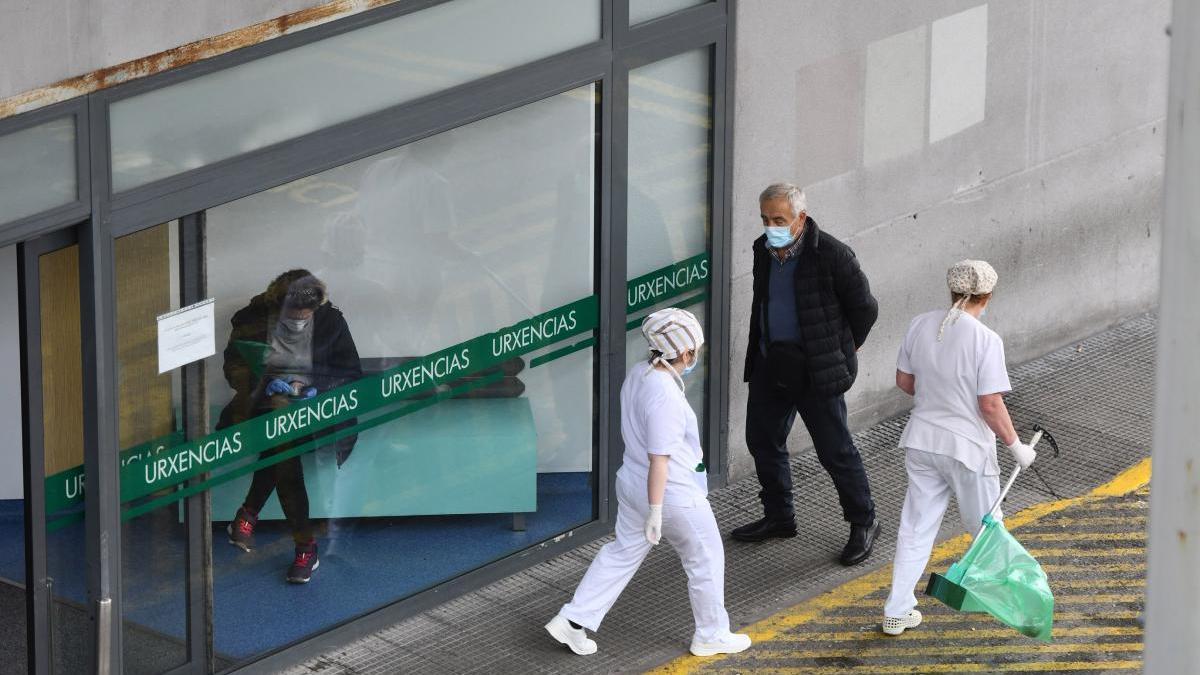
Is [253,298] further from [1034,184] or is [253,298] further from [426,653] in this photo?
[1034,184]

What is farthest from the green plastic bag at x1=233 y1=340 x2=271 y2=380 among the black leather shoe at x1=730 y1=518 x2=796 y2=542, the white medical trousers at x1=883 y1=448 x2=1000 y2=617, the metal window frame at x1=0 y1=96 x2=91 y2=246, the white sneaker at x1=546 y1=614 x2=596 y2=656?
the white medical trousers at x1=883 y1=448 x2=1000 y2=617

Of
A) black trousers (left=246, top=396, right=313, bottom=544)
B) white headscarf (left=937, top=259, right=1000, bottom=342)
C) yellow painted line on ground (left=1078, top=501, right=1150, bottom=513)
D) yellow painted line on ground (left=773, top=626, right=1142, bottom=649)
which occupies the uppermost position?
white headscarf (left=937, top=259, right=1000, bottom=342)

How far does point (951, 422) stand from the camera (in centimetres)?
777

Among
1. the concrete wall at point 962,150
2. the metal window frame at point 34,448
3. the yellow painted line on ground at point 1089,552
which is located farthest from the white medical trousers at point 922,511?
the metal window frame at point 34,448

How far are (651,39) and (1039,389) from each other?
3.44 m

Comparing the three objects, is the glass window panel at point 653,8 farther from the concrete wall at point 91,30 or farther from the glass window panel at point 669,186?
the concrete wall at point 91,30

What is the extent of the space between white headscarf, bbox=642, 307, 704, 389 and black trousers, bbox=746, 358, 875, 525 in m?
1.19

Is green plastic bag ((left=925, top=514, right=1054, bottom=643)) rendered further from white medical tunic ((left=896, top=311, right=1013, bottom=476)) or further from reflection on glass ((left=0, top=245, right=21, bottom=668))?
reflection on glass ((left=0, top=245, right=21, bottom=668))

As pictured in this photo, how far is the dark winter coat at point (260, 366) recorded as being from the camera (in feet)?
24.9

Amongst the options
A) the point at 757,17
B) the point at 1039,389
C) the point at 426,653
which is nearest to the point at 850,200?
the point at 757,17

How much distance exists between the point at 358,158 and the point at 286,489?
1.39m

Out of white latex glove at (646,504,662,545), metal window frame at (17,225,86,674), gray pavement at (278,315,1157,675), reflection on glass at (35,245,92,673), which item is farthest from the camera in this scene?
gray pavement at (278,315,1157,675)

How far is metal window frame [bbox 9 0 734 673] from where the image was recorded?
6.89 metres

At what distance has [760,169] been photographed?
30.6 ft
